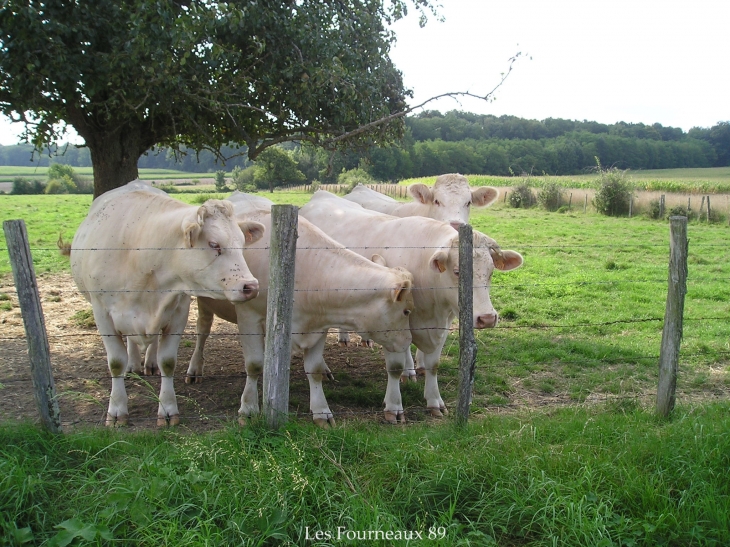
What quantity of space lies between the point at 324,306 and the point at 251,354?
2.92ft

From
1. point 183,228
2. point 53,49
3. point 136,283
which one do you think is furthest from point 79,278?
point 53,49

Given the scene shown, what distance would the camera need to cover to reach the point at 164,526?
3.52 m

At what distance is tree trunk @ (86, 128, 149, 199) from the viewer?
8.28 meters

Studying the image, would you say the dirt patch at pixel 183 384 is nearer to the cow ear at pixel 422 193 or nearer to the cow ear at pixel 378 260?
the cow ear at pixel 378 260

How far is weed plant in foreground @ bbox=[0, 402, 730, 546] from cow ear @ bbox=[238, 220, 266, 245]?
220cm

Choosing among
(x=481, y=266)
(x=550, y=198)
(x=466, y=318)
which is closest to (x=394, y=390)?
(x=481, y=266)

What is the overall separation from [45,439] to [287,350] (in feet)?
5.85

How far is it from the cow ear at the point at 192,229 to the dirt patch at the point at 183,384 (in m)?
0.97

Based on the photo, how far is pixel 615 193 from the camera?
2877cm

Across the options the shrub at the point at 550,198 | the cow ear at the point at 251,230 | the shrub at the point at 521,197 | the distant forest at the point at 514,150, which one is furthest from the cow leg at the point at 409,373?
the distant forest at the point at 514,150

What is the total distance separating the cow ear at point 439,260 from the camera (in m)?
5.66

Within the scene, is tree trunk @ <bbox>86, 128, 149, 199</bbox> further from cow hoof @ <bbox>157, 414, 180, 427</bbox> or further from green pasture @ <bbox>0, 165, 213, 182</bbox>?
green pasture @ <bbox>0, 165, 213, 182</bbox>

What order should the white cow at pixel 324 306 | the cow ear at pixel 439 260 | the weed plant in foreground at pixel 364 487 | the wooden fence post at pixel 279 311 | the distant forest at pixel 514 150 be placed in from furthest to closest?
1. the distant forest at pixel 514 150
2. the cow ear at pixel 439 260
3. the white cow at pixel 324 306
4. the wooden fence post at pixel 279 311
5. the weed plant in foreground at pixel 364 487

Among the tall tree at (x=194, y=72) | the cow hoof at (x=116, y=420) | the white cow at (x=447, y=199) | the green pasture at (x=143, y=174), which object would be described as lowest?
the cow hoof at (x=116, y=420)
